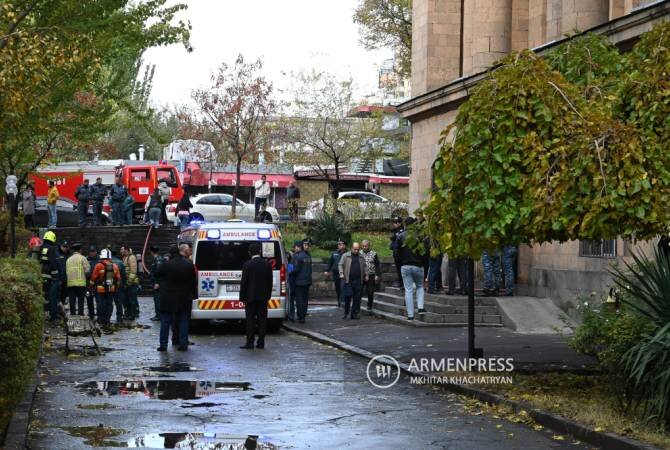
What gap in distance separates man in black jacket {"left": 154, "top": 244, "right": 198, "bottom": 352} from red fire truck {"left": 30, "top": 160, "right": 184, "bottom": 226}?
2459 cm

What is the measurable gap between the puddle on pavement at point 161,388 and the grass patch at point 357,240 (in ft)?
67.6

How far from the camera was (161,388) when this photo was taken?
46.2 ft

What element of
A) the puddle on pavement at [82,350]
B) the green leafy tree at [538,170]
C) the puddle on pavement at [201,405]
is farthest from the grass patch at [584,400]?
the puddle on pavement at [82,350]

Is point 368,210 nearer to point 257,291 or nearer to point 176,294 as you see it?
point 257,291

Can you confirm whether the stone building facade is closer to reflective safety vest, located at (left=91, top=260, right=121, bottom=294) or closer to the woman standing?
reflective safety vest, located at (left=91, top=260, right=121, bottom=294)

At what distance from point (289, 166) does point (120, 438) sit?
49387mm

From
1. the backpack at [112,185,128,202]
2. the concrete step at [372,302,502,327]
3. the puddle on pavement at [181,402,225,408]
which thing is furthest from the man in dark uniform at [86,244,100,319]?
the backpack at [112,185,128,202]

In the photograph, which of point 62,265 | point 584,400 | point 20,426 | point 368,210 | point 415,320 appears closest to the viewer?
point 20,426

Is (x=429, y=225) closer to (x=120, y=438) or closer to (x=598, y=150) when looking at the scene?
(x=598, y=150)

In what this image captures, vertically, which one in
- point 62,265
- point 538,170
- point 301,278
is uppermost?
point 538,170

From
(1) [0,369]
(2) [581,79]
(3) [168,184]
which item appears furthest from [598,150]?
(3) [168,184]

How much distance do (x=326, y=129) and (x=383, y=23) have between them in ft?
25.9

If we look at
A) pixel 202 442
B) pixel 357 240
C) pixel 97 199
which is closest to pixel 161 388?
pixel 202 442

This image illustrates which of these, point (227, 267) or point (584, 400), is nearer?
point (584, 400)
